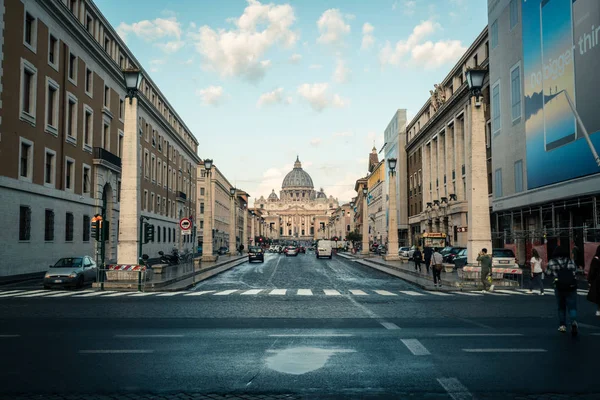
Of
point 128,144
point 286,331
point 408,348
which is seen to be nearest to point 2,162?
point 128,144

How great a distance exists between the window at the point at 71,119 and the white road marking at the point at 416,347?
107 ft

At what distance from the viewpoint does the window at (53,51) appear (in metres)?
34.0

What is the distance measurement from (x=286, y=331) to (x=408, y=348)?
9.12 feet

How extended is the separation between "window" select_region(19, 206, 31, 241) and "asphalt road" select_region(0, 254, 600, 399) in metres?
16.2

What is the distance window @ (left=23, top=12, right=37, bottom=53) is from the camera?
3120 cm

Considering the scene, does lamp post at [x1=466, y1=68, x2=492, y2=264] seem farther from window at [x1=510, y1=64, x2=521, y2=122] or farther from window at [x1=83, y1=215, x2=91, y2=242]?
window at [x1=83, y1=215, x2=91, y2=242]

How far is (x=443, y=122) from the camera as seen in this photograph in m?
61.3

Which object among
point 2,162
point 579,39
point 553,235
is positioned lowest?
point 553,235

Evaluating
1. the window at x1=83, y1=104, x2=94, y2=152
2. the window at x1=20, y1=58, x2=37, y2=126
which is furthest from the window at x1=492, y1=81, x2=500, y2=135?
the window at x1=20, y1=58, x2=37, y2=126

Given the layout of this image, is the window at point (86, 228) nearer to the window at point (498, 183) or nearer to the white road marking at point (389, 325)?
the window at point (498, 183)

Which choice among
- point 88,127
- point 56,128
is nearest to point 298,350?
point 56,128

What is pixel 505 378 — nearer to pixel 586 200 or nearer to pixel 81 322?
pixel 81 322

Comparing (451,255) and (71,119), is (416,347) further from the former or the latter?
(71,119)

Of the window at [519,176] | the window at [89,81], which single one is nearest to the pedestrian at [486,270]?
the window at [519,176]
